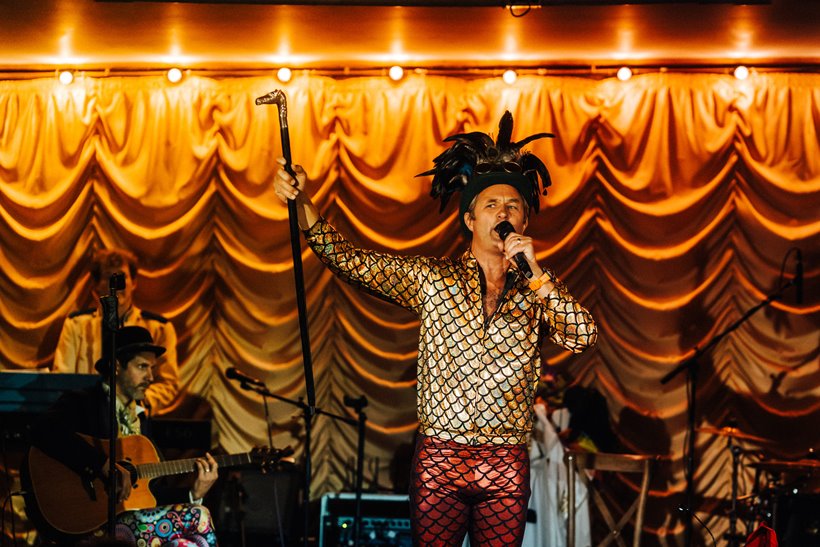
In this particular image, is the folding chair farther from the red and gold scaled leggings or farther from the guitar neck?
the red and gold scaled leggings

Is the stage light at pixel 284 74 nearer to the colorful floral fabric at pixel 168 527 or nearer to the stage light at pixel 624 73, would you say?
the stage light at pixel 624 73

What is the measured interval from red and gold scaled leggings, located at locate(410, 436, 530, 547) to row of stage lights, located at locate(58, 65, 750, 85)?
15.5 feet

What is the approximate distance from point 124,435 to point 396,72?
368 centimetres

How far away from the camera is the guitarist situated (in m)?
4.66

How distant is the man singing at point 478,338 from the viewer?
10.5ft

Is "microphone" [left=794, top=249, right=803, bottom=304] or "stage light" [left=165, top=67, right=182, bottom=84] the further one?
"stage light" [left=165, top=67, right=182, bottom=84]

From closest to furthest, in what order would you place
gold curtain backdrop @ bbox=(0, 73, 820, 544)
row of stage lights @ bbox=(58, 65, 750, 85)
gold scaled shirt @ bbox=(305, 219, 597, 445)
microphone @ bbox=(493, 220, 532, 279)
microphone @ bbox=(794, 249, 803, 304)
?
1. microphone @ bbox=(493, 220, 532, 279)
2. gold scaled shirt @ bbox=(305, 219, 597, 445)
3. microphone @ bbox=(794, 249, 803, 304)
4. gold curtain backdrop @ bbox=(0, 73, 820, 544)
5. row of stage lights @ bbox=(58, 65, 750, 85)

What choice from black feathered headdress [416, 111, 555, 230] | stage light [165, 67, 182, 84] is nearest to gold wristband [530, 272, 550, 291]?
black feathered headdress [416, 111, 555, 230]

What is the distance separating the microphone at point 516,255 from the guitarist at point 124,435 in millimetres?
2328

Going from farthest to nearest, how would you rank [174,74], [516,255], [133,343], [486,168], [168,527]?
[174,74] → [133,343] → [168,527] → [486,168] → [516,255]

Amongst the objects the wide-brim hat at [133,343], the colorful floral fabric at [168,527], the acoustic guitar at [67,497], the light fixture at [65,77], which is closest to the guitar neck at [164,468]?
the acoustic guitar at [67,497]

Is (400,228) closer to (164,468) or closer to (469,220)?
(164,468)

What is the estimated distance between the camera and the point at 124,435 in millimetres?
5020

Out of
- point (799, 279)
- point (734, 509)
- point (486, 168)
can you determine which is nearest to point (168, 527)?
point (486, 168)
